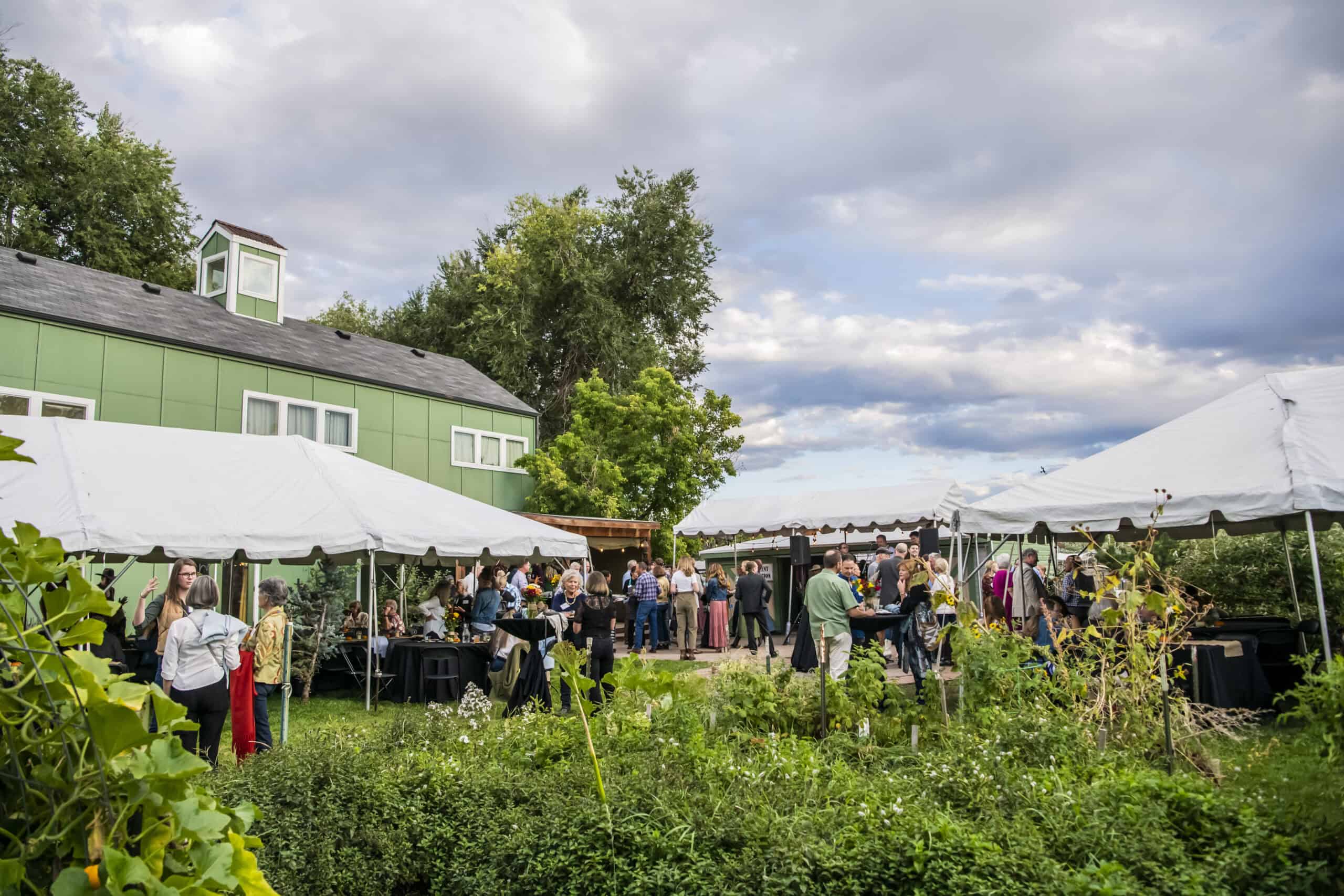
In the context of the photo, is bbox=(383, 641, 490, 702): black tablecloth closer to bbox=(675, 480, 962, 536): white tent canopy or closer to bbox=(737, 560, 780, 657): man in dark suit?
bbox=(737, 560, 780, 657): man in dark suit

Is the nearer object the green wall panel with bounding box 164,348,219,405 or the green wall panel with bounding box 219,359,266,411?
the green wall panel with bounding box 164,348,219,405

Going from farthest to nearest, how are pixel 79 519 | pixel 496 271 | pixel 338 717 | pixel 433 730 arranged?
pixel 496 271 < pixel 338 717 < pixel 79 519 < pixel 433 730

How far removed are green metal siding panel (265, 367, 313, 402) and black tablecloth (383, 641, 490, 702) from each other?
8249mm

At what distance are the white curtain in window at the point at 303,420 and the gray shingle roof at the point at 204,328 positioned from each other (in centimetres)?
82

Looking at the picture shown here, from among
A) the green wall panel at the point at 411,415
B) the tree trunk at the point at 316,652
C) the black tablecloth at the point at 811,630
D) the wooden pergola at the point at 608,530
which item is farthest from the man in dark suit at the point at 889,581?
the green wall panel at the point at 411,415

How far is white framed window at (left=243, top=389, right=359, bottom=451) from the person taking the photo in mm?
18562

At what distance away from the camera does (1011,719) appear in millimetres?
5602

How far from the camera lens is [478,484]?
23328 millimetres

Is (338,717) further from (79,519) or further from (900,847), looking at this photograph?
(900,847)

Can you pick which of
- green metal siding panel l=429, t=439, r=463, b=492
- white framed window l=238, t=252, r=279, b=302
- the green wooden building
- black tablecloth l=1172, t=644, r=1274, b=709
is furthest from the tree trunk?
white framed window l=238, t=252, r=279, b=302

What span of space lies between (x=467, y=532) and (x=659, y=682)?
6.70m

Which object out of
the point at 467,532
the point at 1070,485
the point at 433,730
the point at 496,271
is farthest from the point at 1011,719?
the point at 496,271

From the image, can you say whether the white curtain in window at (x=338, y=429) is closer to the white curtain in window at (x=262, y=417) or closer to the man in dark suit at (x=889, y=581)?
the white curtain in window at (x=262, y=417)

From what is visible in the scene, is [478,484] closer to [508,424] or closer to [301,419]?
[508,424]
